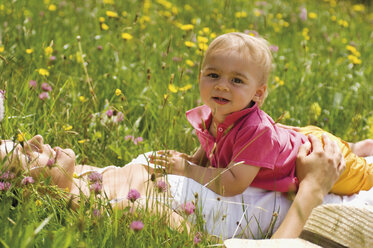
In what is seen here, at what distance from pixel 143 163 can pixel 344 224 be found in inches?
37.7

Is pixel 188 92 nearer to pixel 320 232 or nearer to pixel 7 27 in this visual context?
pixel 7 27

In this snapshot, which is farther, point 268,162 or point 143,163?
point 143,163

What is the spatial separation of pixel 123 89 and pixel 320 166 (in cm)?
134

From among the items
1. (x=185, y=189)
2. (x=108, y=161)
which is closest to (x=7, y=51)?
(x=108, y=161)

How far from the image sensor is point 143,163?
2381 mm

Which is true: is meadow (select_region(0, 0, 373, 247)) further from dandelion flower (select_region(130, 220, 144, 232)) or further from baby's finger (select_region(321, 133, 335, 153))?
baby's finger (select_region(321, 133, 335, 153))

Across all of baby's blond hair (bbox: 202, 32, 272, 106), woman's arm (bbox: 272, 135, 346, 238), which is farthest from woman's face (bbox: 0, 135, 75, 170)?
woman's arm (bbox: 272, 135, 346, 238)

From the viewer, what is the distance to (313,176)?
7.27 ft

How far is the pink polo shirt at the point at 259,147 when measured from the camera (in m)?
2.14

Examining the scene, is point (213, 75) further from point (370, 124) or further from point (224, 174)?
point (370, 124)

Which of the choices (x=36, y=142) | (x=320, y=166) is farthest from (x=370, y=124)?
(x=36, y=142)

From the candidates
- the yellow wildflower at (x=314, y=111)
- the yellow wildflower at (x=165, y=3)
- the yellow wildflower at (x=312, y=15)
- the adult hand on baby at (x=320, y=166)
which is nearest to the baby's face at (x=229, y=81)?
the adult hand on baby at (x=320, y=166)

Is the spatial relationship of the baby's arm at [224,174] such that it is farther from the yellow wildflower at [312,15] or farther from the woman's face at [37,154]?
the yellow wildflower at [312,15]

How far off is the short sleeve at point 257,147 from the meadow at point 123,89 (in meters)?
0.31
